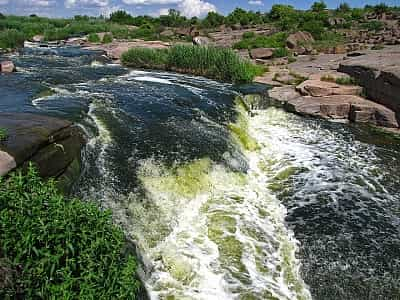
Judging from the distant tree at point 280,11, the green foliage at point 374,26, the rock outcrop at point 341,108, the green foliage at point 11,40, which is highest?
the distant tree at point 280,11

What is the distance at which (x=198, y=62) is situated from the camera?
73.1ft

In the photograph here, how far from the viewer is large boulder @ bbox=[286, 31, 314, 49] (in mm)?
33000

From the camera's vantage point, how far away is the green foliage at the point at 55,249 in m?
3.93

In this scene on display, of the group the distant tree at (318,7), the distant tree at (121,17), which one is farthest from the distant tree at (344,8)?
the distant tree at (121,17)

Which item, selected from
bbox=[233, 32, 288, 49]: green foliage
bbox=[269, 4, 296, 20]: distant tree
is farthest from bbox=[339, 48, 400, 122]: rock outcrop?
bbox=[269, 4, 296, 20]: distant tree

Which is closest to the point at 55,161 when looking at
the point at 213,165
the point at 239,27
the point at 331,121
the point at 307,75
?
the point at 213,165

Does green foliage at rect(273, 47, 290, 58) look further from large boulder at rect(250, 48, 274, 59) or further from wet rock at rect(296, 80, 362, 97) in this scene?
wet rock at rect(296, 80, 362, 97)

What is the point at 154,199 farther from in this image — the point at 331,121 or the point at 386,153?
the point at 331,121

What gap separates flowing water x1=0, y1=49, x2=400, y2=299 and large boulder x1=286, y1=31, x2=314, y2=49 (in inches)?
766

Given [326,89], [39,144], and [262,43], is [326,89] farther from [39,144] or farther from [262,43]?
[262,43]

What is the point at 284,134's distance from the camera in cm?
1454

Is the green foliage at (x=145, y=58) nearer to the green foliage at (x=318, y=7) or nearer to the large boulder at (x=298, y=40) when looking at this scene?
the large boulder at (x=298, y=40)

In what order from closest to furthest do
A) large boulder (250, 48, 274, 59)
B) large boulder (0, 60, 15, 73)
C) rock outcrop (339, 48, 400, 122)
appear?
rock outcrop (339, 48, 400, 122), large boulder (0, 60, 15, 73), large boulder (250, 48, 274, 59)

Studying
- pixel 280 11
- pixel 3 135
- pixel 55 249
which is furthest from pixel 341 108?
pixel 280 11
